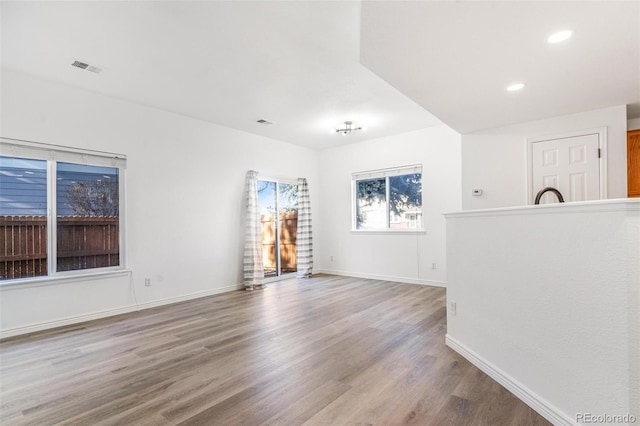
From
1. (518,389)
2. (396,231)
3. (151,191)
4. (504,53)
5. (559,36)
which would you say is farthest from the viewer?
(396,231)

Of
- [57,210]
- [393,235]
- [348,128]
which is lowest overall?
[393,235]

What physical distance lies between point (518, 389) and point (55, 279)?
4722mm

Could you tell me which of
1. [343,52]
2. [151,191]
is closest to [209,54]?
[343,52]

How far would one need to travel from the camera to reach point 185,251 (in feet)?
15.7

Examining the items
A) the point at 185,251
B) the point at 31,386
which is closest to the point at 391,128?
the point at 185,251

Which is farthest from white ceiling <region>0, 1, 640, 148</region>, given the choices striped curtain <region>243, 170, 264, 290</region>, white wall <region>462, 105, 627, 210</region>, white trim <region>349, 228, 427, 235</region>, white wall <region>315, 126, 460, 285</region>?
white trim <region>349, 228, 427, 235</region>

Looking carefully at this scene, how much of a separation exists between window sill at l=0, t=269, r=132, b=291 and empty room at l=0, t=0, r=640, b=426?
1.0 inches

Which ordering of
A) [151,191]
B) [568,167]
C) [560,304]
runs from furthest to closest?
[151,191], [568,167], [560,304]

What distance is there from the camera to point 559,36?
6.91 ft

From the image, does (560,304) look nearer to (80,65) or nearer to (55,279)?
(80,65)

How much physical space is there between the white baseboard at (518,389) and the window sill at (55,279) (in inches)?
164

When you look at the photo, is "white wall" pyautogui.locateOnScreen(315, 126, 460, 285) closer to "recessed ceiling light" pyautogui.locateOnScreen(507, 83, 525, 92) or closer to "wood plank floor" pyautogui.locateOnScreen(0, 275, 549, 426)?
"wood plank floor" pyautogui.locateOnScreen(0, 275, 549, 426)

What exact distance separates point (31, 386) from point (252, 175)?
4026 millimetres

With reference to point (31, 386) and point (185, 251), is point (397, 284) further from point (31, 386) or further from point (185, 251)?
point (31, 386)
